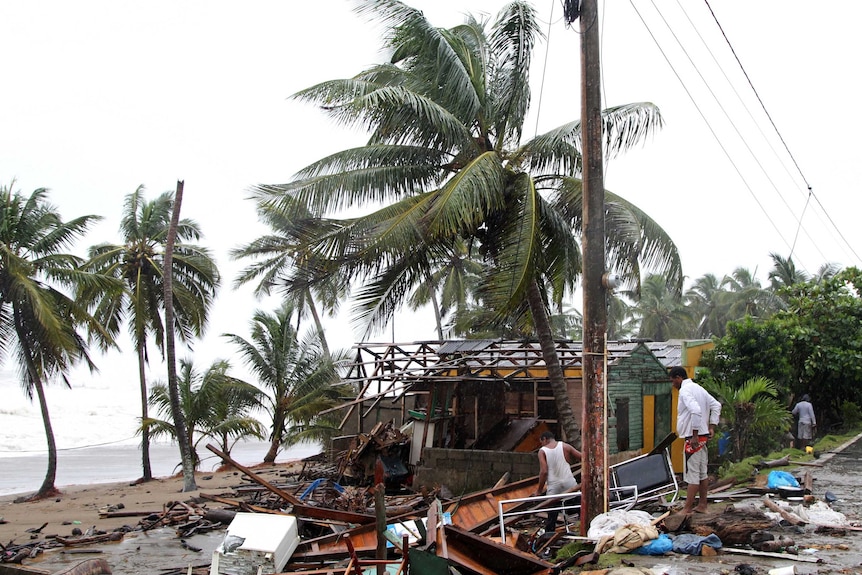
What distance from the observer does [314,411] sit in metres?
24.8

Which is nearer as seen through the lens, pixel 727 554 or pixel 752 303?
pixel 727 554

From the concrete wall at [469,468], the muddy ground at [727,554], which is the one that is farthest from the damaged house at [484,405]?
the muddy ground at [727,554]

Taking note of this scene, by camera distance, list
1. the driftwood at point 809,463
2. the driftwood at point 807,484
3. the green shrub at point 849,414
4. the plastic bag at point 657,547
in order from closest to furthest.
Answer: the plastic bag at point 657,547 < the driftwood at point 807,484 < the driftwood at point 809,463 < the green shrub at point 849,414

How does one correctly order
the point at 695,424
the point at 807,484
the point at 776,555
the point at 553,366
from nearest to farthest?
the point at 776,555, the point at 695,424, the point at 807,484, the point at 553,366

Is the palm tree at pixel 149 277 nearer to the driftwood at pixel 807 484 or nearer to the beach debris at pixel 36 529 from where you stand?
the beach debris at pixel 36 529

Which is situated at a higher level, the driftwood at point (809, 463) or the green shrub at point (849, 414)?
the green shrub at point (849, 414)

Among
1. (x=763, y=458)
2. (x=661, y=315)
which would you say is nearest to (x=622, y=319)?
(x=661, y=315)

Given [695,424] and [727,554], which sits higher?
[695,424]

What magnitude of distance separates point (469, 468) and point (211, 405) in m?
13.6

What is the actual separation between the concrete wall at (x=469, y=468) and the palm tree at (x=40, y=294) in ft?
37.8

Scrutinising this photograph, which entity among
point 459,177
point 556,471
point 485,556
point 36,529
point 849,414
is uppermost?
point 459,177

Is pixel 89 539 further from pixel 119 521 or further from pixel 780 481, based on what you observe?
pixel 780 481

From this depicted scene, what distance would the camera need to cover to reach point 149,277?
87.3 ft

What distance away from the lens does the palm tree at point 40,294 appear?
21.0 metres
